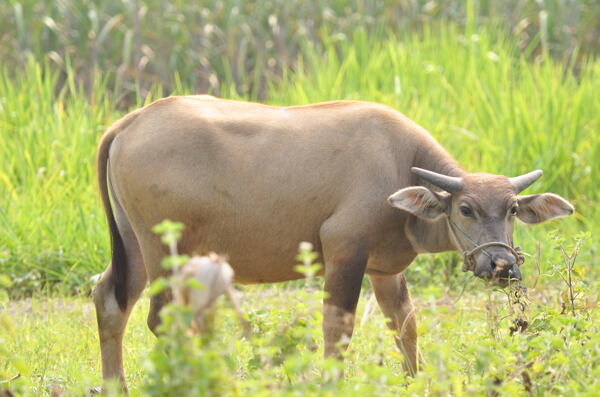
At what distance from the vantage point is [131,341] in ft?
19.5

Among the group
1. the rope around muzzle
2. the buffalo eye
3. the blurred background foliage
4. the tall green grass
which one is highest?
the buffalo eye

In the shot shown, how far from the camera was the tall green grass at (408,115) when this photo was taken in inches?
292

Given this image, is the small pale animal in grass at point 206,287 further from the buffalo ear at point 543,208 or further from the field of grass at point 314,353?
the buffalo ear at point 543,208

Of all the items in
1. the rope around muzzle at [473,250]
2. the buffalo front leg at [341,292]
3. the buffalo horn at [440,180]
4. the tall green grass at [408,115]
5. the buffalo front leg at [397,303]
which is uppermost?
the buffalo horn at [440,180]

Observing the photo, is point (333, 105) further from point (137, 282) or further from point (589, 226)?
point (589, 226)

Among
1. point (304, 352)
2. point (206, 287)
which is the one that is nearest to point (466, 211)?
point (304, 352)

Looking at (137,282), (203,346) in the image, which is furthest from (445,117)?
(203,346)

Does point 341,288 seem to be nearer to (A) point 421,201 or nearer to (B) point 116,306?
(A) point 421,201

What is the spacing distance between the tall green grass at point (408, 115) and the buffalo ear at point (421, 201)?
2.51 m

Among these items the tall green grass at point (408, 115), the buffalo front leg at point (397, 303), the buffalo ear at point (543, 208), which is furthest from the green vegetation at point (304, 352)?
the tall green grass at point (408, 115)

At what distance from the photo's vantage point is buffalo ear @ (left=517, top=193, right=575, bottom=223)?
5066 millimetres

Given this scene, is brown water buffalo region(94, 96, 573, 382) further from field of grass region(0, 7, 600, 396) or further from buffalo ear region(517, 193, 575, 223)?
field of grass region(0, 7, 600, 396)

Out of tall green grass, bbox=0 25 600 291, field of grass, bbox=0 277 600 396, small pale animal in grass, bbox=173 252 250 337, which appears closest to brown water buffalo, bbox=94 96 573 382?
field of grass, bbox=0 277 600 396

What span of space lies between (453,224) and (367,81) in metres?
4.61
